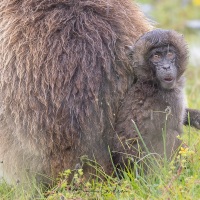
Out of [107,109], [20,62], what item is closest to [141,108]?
[107,109]

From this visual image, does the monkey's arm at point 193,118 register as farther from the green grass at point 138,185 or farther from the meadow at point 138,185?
the green grass at point 138,185

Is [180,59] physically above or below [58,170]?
above

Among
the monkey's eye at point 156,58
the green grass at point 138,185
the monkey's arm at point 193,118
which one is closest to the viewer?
the green grass at point 138,185

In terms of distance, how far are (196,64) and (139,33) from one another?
16.9ft

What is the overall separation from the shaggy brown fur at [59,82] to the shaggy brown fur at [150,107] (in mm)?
100

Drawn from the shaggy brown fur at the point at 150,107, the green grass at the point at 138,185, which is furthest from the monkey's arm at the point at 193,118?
the shaggy brown fur at the point at 150,107

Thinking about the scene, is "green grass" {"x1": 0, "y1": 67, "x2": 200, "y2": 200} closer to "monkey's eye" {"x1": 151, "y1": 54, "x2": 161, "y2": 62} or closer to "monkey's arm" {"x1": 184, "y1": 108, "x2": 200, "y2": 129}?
"monkey's arm" {"x1": 184, "y1": 108, "x2": 200, "y2": 129}

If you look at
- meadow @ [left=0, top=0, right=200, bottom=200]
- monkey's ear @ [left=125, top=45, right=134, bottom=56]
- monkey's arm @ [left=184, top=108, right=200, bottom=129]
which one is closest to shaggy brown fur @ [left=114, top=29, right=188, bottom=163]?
monkey's ear @ [left=125, top=45, right=134, bottom=56]

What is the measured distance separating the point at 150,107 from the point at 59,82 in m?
0.78

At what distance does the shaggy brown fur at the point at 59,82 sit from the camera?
539 cm

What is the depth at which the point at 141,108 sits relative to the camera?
17.9ft

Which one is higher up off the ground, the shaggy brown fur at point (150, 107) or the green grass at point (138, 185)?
the shaggy brown fur at point (150, 107)

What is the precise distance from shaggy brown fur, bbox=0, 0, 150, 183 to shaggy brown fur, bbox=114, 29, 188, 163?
0.10m

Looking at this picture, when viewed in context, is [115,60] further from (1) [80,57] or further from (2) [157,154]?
(2) [157,154]
